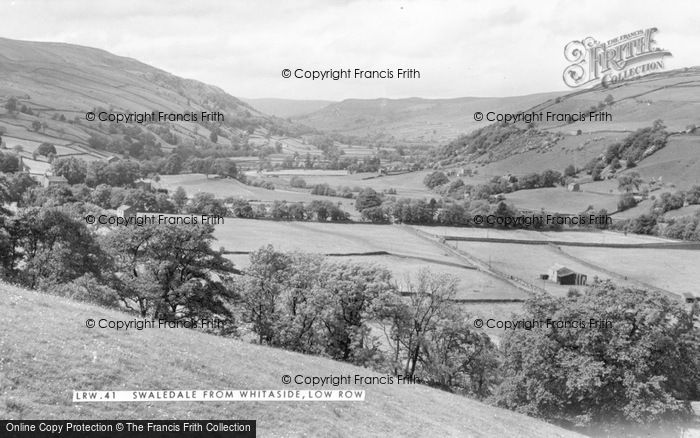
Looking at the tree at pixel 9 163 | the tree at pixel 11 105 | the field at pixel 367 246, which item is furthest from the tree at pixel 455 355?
the tree at pixel 11 105

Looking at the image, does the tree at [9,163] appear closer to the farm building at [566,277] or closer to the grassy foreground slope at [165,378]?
the farm building at [566,277]

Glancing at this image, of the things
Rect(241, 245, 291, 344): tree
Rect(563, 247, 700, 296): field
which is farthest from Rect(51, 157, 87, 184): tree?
Rect(563, 247, 700, 296): field

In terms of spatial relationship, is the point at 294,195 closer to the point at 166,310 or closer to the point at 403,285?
the point at 403,285

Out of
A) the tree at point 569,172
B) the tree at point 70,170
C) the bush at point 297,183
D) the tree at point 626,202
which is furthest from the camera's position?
the bush at point 297,183

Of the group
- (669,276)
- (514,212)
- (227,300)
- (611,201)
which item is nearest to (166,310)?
Result: (227,300)

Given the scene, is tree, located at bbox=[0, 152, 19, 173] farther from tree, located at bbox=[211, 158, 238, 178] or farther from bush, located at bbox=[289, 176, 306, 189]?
bush, located at bbox=[289, 176, 306, 189]
